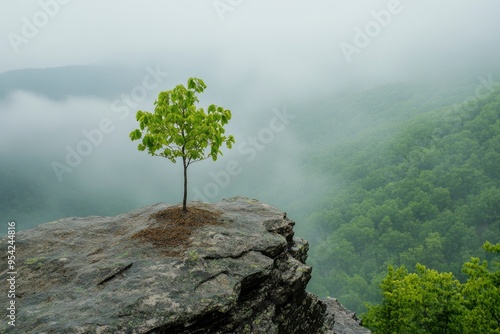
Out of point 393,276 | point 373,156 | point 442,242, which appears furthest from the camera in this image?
point 373,156

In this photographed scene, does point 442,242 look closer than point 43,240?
No

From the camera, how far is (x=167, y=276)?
11.0 meters

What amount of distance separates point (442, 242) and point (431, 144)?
67063 millimetres

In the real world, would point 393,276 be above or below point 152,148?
below

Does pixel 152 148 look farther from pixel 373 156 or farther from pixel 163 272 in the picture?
pixel 373 156

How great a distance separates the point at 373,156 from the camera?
184500 mm

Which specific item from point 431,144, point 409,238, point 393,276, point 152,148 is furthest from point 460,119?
point 152,148

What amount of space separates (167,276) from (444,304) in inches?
916

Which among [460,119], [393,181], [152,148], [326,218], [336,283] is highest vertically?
[460,119]

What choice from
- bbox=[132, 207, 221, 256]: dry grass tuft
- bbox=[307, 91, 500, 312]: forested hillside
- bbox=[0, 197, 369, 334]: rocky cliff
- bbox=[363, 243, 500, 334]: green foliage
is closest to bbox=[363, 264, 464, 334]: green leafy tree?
bbox=[363, 243, 500, 334]: green foliage

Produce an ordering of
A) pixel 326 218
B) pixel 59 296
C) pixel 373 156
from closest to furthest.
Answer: pixel 59 296, pixel 326 218, pixel 373 156

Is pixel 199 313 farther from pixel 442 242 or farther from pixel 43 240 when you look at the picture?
pixel 442 242

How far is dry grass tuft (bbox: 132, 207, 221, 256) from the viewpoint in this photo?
12.8 meters

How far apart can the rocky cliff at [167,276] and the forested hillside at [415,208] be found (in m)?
95.4
